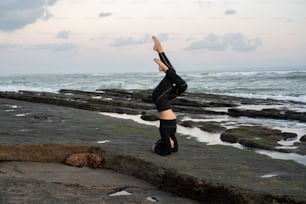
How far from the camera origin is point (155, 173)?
20.8 feet

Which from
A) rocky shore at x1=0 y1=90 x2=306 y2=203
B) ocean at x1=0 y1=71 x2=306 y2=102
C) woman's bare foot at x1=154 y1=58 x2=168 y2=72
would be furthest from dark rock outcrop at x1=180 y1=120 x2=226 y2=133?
ocean at x1=0 y1=71 x2=306 y2=102

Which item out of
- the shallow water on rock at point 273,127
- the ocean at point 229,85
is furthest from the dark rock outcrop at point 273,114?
the ocean at point 229,85

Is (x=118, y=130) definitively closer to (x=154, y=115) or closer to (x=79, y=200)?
(x=154, y=115)

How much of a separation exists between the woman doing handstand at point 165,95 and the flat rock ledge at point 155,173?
661 millimetres

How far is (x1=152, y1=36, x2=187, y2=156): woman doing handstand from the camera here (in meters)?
6.99

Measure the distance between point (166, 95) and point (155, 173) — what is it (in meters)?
1.50

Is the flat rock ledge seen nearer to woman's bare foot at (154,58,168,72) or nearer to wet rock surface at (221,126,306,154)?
woman's bare foot at (154,58,168,72)

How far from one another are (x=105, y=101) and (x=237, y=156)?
14848 mm

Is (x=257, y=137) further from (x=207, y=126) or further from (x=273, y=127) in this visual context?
(x=273, y=127)

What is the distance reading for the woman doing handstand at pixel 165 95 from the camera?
699cm

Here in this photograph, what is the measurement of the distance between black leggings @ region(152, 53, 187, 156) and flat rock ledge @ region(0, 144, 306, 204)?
647 mm

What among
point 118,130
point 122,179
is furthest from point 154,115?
point 122,179

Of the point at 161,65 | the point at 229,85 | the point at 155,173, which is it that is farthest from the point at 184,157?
the point at 229,85

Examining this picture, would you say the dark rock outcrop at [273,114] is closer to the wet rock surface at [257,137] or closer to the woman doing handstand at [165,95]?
the wet rock surface at [257,137]
